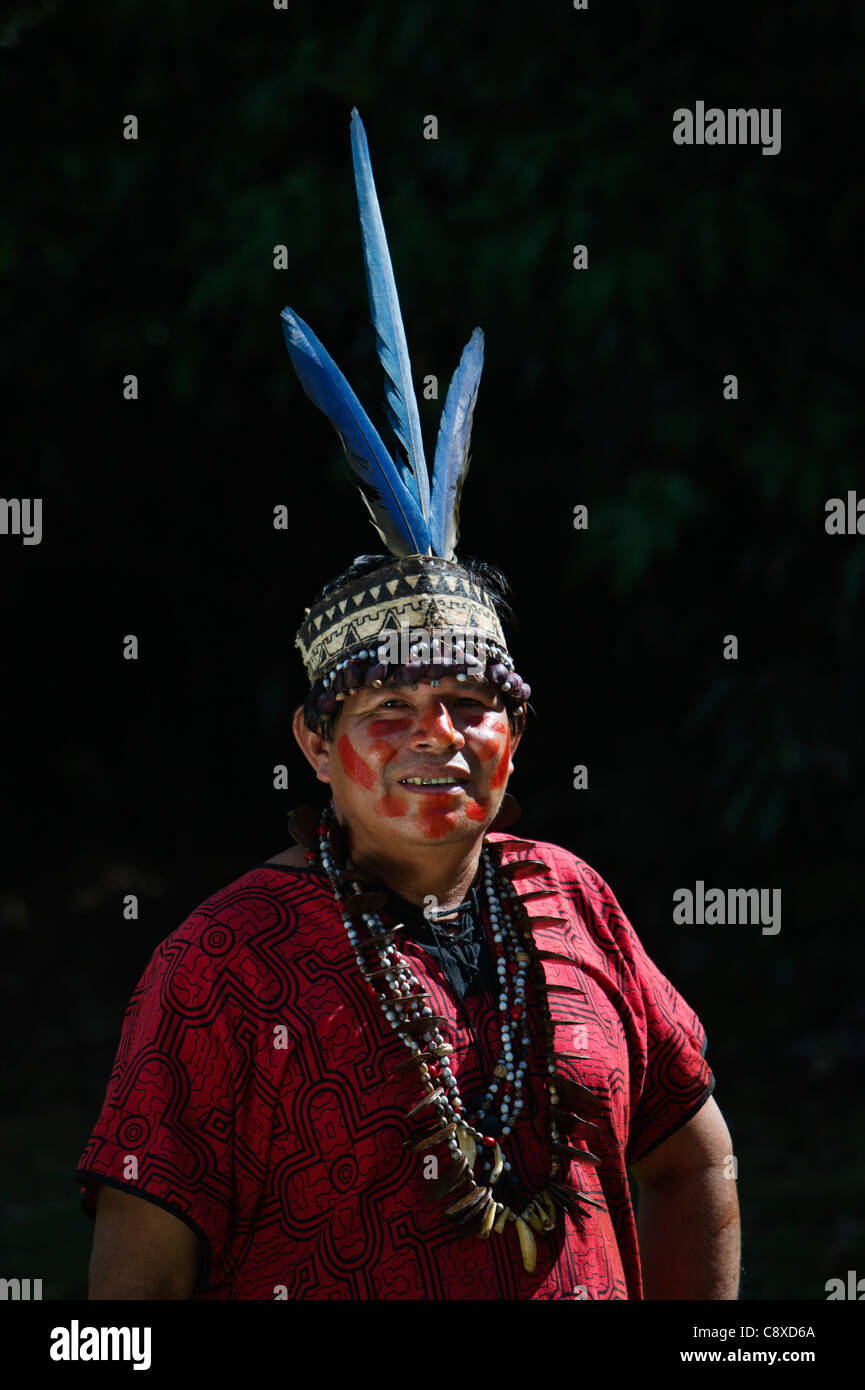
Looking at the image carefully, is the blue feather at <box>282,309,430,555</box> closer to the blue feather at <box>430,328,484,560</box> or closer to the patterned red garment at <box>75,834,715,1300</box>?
the blue feather at <box>430,328,484,560</box>

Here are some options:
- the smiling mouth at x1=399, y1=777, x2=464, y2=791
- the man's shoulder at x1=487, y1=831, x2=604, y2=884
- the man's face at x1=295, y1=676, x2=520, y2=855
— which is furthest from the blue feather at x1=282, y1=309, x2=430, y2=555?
the man's shoulder at x1=487, y1=831, x2=604, y2=884

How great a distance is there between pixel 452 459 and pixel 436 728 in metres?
0.48

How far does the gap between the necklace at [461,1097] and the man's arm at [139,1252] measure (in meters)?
0.32

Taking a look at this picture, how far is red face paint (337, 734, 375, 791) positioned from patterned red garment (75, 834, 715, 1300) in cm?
18

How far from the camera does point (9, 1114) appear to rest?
6348 mm

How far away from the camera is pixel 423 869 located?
2303mm

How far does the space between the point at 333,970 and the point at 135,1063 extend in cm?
29

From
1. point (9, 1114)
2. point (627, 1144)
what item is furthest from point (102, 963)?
point (627, 1144)

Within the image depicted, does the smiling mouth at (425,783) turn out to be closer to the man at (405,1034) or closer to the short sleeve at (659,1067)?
the man at (405,1034)

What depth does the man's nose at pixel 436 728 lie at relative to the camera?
2.21 m

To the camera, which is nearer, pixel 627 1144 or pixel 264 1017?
pixel 264 1017

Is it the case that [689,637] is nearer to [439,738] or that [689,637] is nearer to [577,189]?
[577,189]

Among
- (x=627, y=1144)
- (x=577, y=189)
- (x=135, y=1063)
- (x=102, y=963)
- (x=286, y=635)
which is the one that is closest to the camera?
(x=135, y=1063)

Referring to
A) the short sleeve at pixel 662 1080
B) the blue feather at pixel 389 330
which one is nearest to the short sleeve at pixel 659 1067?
the short sleeve at pixel 662 1080
